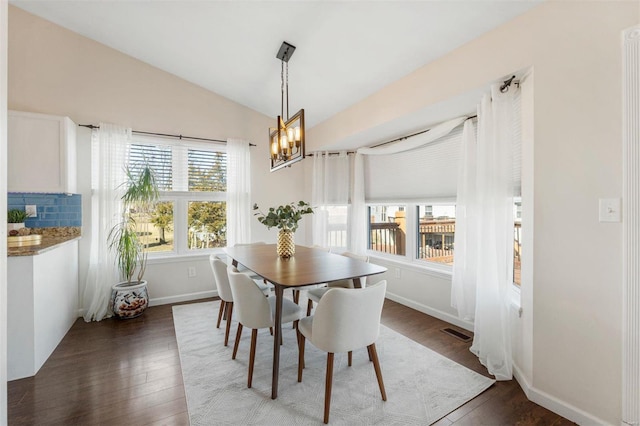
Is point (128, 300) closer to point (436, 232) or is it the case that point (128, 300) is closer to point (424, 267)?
point (424, 267)

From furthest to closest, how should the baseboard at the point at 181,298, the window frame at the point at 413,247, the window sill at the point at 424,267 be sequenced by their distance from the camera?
the baseboard at the point at 181,298, the window frame at the point at 413,247, the window sill at the point at 424,267

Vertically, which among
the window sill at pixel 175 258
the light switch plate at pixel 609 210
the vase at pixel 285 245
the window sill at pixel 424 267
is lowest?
the window sill at pixel 424 267

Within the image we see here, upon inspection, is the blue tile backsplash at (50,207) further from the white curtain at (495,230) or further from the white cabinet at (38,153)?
the white curtain at (495,230)

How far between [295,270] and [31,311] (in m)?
2.07

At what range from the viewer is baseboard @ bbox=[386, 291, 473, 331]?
296 centimetres

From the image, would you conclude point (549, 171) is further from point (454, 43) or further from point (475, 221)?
point (454, 43)

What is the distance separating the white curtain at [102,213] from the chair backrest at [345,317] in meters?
2.91

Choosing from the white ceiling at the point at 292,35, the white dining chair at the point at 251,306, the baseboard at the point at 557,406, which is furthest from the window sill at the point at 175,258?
the baseboard at the point at 557,406

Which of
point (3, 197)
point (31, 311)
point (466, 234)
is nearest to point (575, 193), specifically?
point (466, 234)

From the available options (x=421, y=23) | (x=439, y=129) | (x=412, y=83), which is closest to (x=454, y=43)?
(x=421, y=23)

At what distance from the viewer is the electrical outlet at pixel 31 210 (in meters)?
3.01

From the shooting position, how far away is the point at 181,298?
12.8 feet

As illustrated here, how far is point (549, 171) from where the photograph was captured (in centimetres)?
179

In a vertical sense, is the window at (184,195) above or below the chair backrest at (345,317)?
above
